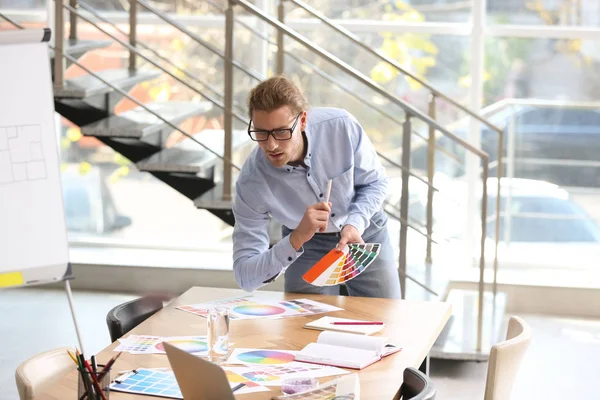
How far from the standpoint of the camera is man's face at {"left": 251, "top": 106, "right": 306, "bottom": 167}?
2789 mm

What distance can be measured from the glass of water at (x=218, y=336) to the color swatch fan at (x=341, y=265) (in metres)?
0.56

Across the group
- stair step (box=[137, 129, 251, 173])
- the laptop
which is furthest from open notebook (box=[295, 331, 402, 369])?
stair step (box=[137, 129, 251, 173])

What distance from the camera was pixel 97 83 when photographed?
4.64 metres

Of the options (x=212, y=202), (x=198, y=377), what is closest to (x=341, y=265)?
(x=198, y=377)

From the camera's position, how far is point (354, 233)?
2.92m

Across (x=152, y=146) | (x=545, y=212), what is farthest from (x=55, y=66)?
(x=545, y=212)

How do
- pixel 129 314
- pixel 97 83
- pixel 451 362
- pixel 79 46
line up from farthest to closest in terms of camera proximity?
pixel 79 46 < pixel 97 83 < pixel 451 362 < pixel 129 314

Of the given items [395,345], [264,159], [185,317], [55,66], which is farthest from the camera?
[55,66]

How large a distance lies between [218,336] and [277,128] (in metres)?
0.72

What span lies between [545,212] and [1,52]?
155 inches

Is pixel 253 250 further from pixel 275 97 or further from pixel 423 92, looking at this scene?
pixel 423 92

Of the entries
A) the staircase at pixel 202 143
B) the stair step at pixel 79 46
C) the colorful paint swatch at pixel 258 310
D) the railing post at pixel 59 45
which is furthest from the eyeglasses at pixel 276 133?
the stair step at pixel 79 46

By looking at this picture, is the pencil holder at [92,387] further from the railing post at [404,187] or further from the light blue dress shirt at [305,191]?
→ the railing post at [404,187]

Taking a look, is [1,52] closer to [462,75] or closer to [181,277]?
[181,277]
